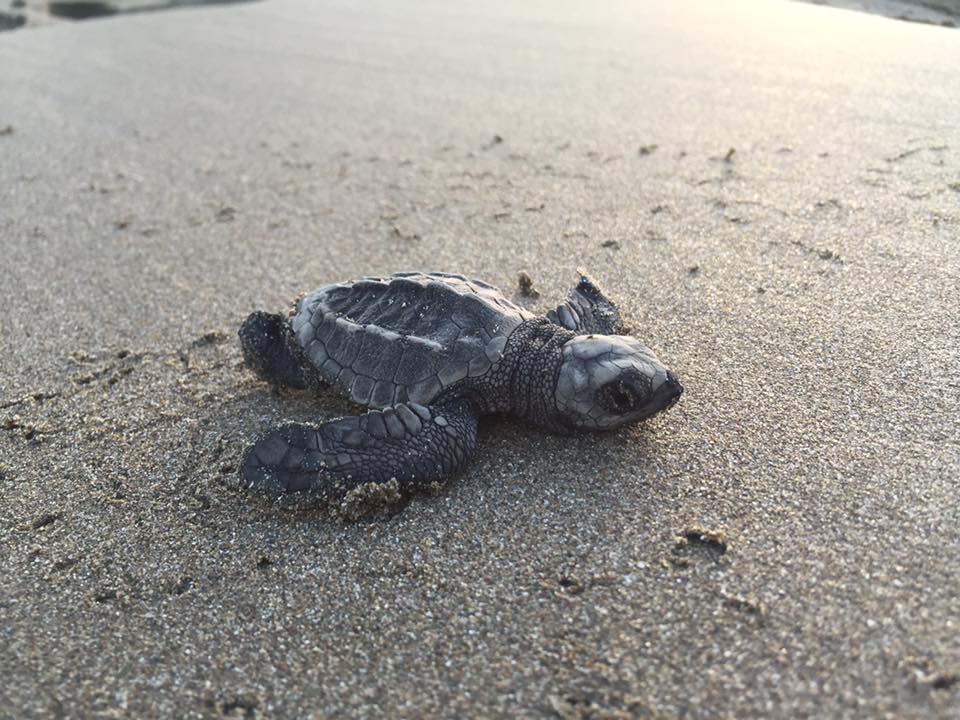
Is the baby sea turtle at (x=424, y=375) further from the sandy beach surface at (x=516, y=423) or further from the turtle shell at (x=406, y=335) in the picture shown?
the sandy beach surface at (x=516, y=423)

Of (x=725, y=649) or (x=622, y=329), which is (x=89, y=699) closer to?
(x=725, y=649)

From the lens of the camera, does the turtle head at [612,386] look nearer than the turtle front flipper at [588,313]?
Yes

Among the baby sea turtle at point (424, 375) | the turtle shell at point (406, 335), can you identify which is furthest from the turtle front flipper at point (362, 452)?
the turtle shell at point (406, 335)

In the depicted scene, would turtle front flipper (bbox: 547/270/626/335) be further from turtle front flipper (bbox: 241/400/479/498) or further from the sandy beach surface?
turtle front flipper (bbox: 241/400/479/498)

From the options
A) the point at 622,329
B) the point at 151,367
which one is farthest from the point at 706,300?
the point at 151,367

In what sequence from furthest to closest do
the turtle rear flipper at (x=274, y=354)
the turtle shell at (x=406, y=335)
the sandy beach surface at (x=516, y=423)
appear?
the turtle rear flipper at (x=274, y=354), the turtle shell at (x=406, y=335), the sandy beach surface at (x=516, y=423)

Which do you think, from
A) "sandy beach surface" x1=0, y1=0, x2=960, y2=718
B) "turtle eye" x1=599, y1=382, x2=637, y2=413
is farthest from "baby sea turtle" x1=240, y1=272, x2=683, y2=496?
"sandy beach surface" x1=0, y1=0, x2=960, y2=718

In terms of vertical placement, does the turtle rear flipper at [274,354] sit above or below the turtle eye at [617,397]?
below

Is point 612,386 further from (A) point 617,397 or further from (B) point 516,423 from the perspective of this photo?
(B) point 516,423
